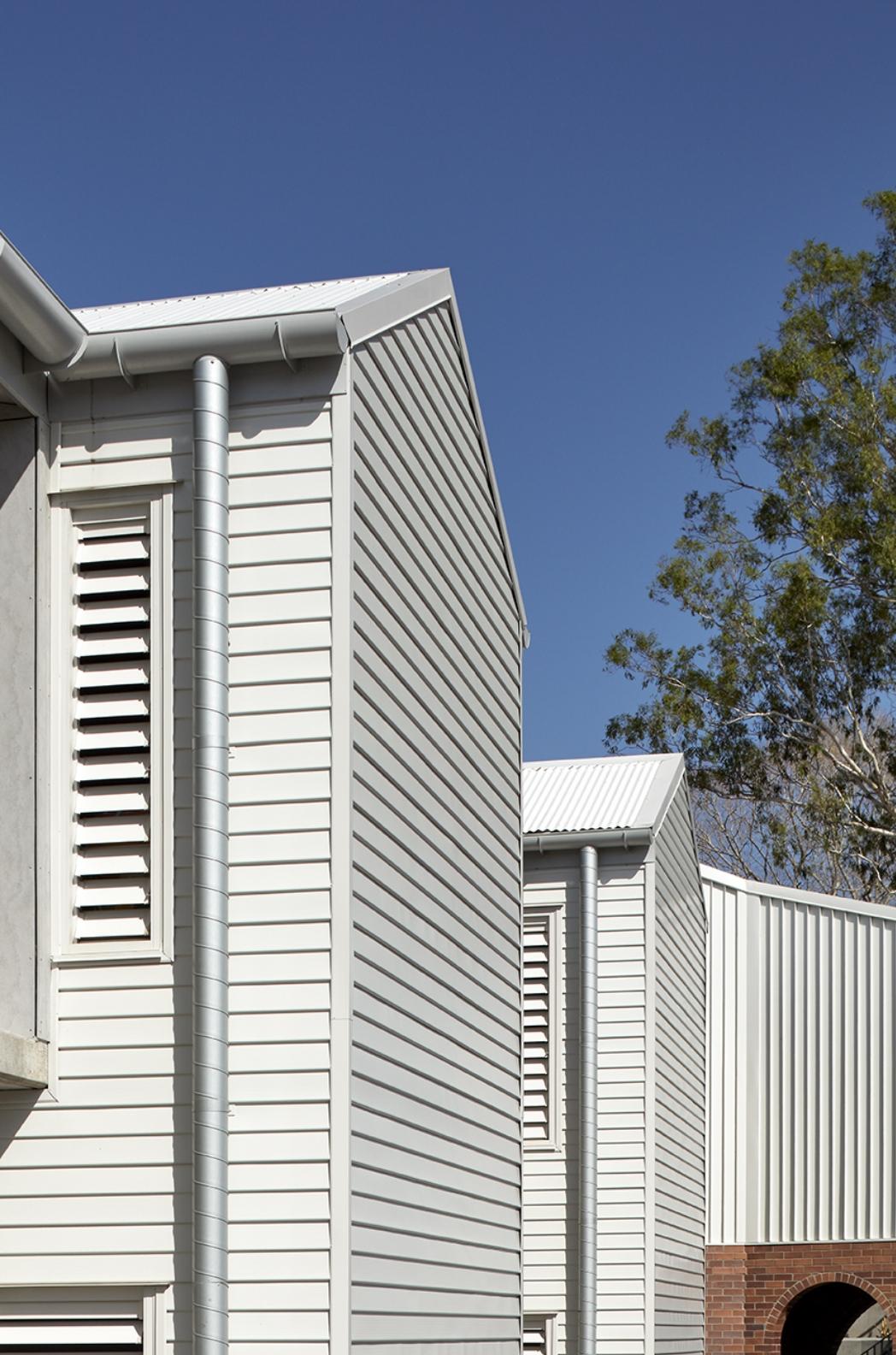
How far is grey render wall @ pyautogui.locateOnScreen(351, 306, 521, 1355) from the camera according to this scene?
7.71 m

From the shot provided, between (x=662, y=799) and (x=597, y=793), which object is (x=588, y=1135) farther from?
(x=597, y=793)

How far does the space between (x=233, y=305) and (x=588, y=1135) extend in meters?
8.30

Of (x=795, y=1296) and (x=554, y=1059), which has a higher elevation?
(x=554, y=1059)

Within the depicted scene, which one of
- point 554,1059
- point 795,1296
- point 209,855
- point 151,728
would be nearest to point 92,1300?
point 209,855

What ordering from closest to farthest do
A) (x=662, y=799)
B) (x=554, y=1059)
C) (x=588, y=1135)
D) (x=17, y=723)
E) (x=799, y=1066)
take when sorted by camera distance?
(x=17, y=723) → (x=588, y=1135) → (x=554, y=1059) → (x=662, y=799) → (x=799, y=1066)

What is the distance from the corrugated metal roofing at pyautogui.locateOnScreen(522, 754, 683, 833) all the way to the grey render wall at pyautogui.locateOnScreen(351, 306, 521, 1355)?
4.01 metres

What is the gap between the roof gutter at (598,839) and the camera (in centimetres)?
1518

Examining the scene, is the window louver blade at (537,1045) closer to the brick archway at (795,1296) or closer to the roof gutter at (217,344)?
the brick archway at (795,1296)

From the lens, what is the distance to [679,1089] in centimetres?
1806

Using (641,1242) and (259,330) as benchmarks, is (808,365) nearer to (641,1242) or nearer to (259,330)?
(641,1242)

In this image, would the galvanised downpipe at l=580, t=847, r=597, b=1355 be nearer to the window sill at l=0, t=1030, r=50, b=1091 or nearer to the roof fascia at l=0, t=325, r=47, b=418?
the window sill at l=0, t=1030, r=50, b=1091

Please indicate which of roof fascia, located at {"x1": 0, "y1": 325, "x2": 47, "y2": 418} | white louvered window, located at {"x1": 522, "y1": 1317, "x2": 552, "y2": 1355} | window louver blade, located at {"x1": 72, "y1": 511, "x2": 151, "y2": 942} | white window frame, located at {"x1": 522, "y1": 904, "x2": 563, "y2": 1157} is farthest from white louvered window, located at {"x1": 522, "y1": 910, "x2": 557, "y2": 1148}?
roof fascia, located at {"x1": 0, "y1": 325, "x2": 47, "y2": 418}

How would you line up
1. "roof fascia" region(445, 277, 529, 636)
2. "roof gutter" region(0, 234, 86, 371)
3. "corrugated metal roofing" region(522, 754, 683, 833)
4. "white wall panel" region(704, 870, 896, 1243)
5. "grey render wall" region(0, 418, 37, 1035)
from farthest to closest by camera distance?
1. "white wall panel" region(704, 870, 896, 1243)
2. "corrugated metal roofing" region(522, 754, 683, 833)
3. "roof fascia" region(445, 277, 529, 636)
4. "grey render wall" region(0, 418, 37, 1035)
5. "roof gutter" region(0, 234, 86, 371)

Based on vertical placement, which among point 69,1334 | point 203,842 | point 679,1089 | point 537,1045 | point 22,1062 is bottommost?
point 69,1334
